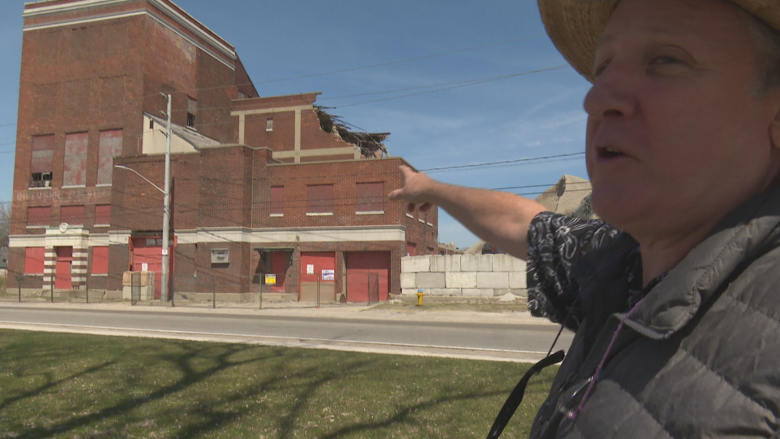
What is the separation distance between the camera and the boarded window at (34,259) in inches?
1582

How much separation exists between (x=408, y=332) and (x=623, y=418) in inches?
583

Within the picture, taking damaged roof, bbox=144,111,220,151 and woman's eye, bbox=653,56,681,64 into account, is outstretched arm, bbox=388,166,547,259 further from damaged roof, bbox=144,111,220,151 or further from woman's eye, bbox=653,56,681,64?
→ damaged roof, bbox=144,111,220,151

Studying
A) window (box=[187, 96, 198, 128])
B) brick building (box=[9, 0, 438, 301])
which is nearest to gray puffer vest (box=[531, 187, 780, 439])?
brick building (box=[9, 0, 438, 301])

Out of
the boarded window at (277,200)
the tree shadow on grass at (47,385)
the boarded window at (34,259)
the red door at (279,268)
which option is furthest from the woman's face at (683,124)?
the boarded window at (34,259)

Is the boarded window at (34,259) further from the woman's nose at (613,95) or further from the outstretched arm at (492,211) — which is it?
the woman's nose at (613,95)

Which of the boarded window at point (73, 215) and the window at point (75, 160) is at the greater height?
the window at point (75, 160)

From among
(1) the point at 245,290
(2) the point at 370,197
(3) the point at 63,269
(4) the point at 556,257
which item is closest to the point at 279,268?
(1) the point at 245,290

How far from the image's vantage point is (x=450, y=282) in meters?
26.4

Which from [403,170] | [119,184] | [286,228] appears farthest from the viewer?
[119,184]

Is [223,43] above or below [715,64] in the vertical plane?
above

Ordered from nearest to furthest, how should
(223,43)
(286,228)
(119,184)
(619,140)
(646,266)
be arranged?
(619,140) < (646,266) < (286,228) < (119,184) < (223,43)

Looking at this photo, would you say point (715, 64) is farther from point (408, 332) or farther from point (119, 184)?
point (119, 184)

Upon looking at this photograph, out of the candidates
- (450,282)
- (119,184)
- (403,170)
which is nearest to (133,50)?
(119,184)

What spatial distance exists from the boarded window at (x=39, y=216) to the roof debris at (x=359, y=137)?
21372 mm
